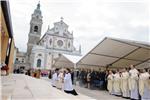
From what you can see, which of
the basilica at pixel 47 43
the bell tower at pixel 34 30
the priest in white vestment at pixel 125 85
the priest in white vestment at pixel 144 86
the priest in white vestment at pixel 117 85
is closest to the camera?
the priest in white vestment at pixel 144 86

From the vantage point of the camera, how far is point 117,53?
10.3 metres

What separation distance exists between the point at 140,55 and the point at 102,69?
10.5ft

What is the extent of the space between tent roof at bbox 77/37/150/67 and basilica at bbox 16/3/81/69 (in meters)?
35.1

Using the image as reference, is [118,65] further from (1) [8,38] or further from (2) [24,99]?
(1) [8,38]

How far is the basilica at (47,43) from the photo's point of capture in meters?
50.2

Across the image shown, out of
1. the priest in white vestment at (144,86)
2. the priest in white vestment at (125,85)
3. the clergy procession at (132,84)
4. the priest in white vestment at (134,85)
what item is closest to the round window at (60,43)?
the clergy procession at (132,84)

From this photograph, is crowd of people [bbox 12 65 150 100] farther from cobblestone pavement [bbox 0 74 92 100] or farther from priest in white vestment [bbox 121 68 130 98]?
cobblestone pavement [bbox 0 74 92 100]

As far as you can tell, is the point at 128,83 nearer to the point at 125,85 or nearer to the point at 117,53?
the point at 125,85

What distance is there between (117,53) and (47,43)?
140 feet

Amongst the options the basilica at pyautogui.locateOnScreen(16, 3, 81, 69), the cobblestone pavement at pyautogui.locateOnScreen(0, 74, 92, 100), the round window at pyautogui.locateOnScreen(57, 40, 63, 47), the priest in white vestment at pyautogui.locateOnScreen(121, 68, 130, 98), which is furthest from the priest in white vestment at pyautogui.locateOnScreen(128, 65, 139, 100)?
the round window at pyautogui.locateOnScreen(57, 40, 63, 47)

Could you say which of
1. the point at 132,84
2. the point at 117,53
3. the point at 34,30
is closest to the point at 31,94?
the point at 132,84

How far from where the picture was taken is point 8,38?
16.7 m

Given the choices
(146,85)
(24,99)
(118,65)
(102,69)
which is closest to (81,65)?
(102,69)

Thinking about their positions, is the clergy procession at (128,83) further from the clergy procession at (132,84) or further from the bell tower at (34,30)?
the bell tower at (34,30)
